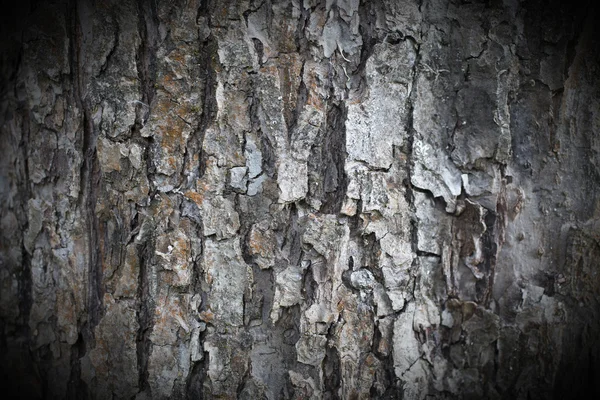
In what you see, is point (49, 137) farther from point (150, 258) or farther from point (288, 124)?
point (288, 124)

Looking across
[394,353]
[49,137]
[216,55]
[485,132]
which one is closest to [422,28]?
[485,132]

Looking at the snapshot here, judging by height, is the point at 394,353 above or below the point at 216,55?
below

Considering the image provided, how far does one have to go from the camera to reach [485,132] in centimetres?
90

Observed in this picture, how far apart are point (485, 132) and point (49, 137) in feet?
3.49

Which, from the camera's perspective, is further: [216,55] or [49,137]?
[49,137]

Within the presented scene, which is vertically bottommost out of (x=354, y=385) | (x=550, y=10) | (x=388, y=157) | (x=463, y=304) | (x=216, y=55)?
(x=354, y=385)

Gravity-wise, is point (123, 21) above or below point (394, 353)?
above

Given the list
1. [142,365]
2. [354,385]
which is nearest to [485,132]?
[354,385]

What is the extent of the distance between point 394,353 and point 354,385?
0.12m

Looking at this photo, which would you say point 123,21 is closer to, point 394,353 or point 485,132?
point 485,132

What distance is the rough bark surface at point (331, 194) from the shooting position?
876 millimetres

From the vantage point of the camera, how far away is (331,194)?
888mm

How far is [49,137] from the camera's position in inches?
38.8

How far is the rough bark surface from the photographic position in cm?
88
